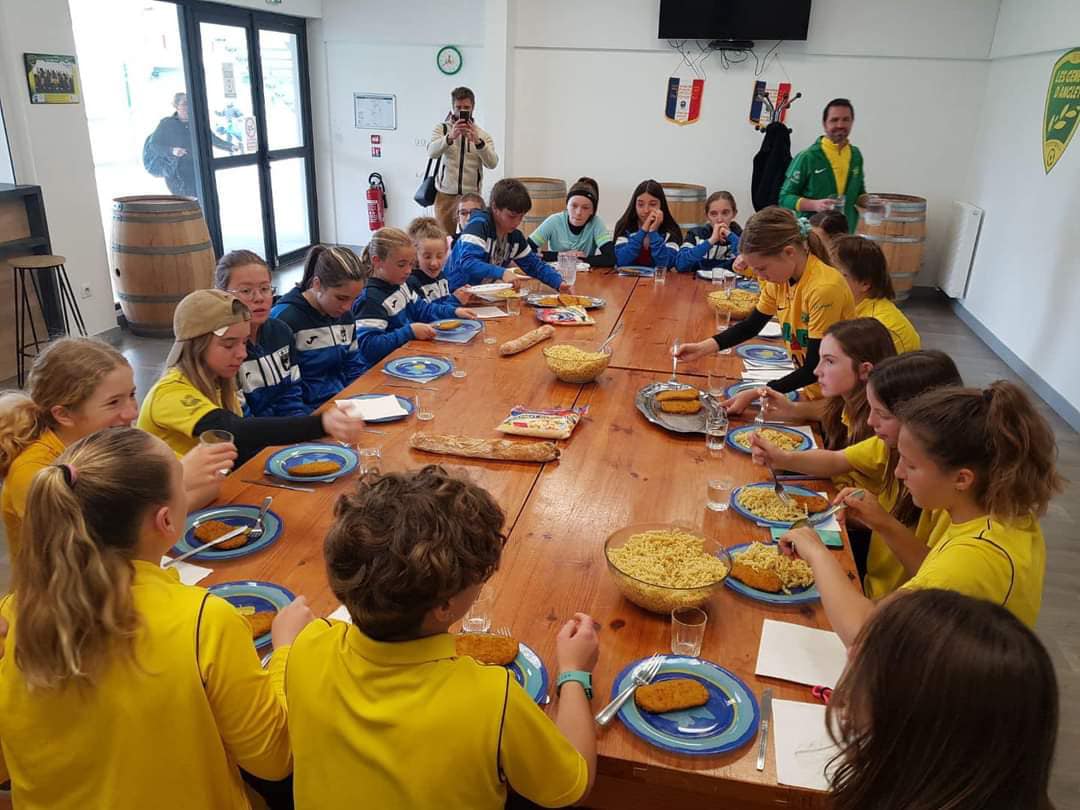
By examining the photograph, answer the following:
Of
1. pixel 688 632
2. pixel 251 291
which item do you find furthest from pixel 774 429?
pixel 251 291

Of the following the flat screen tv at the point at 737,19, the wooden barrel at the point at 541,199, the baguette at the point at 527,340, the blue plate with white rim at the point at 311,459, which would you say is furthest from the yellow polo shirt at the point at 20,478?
the flat screen tv at the point at 737,19

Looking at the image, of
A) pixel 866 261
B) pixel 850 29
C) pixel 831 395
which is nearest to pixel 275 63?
pixel 850 29

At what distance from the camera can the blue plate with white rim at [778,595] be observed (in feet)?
5.74

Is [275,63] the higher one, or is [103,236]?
[275,63]

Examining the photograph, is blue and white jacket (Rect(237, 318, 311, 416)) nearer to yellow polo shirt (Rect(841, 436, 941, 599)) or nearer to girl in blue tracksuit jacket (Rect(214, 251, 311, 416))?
girl in blue tracksuit jacket (Rect(214, 251, 311, 416))

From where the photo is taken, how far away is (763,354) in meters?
3.55

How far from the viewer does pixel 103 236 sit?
226 inches

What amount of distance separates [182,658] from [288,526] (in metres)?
0.77

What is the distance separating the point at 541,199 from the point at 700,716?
6.65m

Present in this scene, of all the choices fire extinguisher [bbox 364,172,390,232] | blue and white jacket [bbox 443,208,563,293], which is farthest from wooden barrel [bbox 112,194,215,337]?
fire extinguisher [bbox 364,172,390,232]

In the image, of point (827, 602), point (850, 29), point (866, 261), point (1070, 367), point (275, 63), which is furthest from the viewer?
point (275, 63)

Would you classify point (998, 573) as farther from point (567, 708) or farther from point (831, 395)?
point (831, 395)

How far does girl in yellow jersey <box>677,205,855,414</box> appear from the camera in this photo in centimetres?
307

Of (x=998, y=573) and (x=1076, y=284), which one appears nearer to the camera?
(x=998, y=573)
